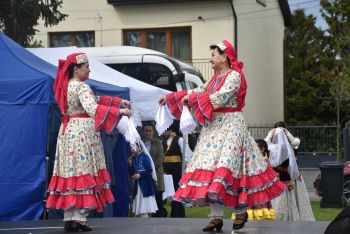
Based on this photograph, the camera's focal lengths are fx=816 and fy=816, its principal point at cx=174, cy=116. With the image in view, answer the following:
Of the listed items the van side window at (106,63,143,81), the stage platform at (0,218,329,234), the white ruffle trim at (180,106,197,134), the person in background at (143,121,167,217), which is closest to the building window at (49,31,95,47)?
the van side window at (106,63,143,81)

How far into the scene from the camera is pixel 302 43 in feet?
134

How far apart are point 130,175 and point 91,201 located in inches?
167

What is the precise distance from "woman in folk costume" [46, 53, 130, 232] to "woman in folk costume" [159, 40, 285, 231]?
100cm

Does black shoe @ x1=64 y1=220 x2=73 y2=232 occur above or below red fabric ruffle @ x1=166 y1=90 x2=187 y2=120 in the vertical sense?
below

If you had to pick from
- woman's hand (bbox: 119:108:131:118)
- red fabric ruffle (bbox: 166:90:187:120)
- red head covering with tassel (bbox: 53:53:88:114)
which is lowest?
woman's hand (bbox: 119:108:131:118)

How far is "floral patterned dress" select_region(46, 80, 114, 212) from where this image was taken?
9062 millimetres

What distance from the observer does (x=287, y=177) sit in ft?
41.3

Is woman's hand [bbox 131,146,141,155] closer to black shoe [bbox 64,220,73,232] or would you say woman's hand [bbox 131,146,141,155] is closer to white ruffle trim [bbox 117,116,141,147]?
white ruffle trim [bbox 117,116,141,147]

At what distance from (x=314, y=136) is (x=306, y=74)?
7936 mm

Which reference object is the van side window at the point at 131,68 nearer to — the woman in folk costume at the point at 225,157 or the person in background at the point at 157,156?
the person in background at the point at 157,156

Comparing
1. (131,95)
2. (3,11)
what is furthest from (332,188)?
(3,11)

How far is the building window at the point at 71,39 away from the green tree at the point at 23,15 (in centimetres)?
1278

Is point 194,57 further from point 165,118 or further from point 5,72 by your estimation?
point 165,118

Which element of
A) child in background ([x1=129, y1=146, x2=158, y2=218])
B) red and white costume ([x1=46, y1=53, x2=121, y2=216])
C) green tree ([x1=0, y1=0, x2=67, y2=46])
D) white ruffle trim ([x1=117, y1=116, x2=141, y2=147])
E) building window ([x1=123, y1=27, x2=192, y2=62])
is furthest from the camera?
building window ([x1=123, y1=27, x2=192, y2=62])
